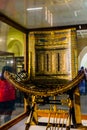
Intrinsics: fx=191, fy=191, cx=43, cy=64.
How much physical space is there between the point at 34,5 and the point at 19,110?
250 centimetres

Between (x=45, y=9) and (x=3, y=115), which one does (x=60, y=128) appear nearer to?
(x=3, y=115)

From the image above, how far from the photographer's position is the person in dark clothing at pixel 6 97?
368 centimetres

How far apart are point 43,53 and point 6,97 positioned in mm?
1351

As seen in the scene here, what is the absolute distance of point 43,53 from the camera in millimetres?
4457

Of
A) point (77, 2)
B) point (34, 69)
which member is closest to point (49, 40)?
point (34, 69)

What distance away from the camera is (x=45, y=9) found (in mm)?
3346

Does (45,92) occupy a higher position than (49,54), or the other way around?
(49,54)

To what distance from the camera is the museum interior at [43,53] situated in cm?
349

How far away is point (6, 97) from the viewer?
3777mm

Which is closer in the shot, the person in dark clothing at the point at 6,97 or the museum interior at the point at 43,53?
the museum interior at the point at 43,53

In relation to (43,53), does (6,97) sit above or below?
below

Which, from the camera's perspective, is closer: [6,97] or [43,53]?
[6,97]

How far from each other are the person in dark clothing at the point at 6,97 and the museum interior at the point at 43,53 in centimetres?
2

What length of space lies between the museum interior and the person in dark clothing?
0.9 inches
